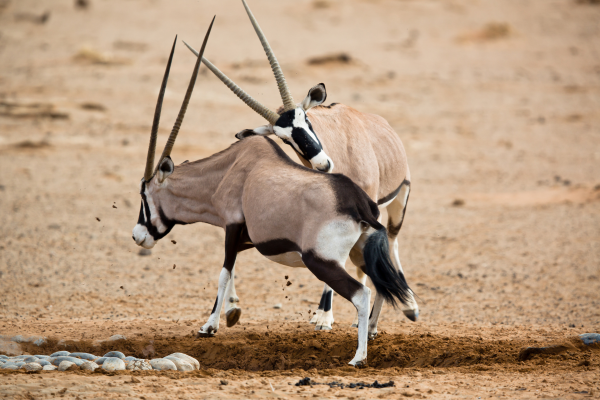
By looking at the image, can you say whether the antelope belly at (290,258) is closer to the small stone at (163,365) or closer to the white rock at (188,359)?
the white rock at (188,359)

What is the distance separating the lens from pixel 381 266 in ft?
18.6

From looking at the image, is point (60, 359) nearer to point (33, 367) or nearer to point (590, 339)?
point (33, 367)

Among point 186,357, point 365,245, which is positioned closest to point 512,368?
point 365,245

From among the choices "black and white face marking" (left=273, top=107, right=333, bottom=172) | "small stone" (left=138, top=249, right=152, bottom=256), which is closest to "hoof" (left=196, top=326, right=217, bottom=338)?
"black and white face marking" (left=273, top=107, right=333, bottom=172)

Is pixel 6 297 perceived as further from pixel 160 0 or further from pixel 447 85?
pixel 160 0

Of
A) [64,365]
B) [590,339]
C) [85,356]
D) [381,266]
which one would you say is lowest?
[85,356]

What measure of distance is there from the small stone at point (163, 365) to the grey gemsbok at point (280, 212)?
96cm

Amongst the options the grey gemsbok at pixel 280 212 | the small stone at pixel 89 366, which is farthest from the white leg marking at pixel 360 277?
the small stone at pixel 89 366

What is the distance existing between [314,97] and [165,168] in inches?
67.0

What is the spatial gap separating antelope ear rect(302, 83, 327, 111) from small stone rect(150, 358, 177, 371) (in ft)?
9.75

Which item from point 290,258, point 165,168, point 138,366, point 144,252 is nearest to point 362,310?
point 290,258

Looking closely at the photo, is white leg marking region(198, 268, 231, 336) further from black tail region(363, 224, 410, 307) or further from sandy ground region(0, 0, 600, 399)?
black tail region(363, 224, 410, 307)

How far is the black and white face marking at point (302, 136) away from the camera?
6.61 metres

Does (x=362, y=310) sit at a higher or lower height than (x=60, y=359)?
higher
